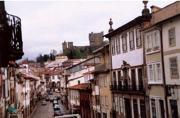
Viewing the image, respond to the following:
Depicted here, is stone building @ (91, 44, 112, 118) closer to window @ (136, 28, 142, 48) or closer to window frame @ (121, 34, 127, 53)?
window frame @ (121, 34, 127, 53)

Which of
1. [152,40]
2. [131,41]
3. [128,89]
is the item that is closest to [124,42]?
[131,41]

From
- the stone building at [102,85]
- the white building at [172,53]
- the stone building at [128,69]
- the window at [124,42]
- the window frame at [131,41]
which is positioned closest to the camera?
the white building at [172,53]

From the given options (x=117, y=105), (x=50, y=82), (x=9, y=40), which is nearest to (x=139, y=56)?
(x=117, y=105)

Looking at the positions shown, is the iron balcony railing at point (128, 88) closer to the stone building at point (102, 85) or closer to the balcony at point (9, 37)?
the stone building at point (102, 85)

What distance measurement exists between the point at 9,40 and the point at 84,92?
5662 centimetres

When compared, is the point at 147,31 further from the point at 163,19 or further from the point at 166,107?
the point at 166,107

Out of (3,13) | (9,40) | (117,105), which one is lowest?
(117,105)

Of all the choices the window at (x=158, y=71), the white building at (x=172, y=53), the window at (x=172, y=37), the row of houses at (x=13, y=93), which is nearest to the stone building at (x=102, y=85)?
the row of houses at (x=13, y=93)

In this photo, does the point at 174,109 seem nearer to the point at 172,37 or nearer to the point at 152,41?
the point at 172,37

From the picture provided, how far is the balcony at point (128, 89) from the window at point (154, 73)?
2243mm

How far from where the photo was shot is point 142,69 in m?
36.6

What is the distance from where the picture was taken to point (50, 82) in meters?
193

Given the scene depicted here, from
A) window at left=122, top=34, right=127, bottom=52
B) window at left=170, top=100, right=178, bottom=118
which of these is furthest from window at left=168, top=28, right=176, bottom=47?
window at left=122, top=34, right=127, bottom=52

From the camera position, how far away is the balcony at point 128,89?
36875 millimetres
